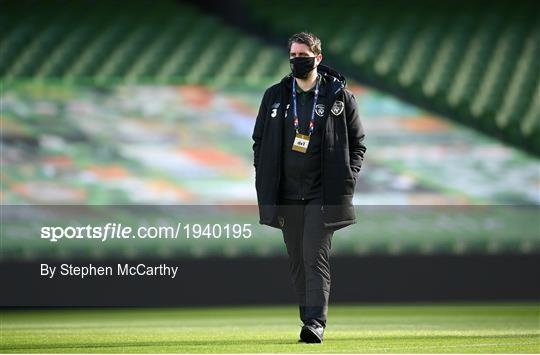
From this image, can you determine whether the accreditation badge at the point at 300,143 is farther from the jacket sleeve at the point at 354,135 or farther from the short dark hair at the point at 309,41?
the short dark hair at the point at 309,41

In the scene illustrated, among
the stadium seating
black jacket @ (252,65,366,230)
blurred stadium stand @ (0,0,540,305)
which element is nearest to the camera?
black jacket @ (252,65,366,230)

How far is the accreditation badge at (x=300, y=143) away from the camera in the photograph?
15.6 ft

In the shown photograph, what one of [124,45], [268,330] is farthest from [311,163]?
[124,45]

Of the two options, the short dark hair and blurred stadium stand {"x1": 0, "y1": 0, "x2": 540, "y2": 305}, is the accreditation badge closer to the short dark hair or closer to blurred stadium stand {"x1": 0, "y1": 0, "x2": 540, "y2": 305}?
the short dark hair

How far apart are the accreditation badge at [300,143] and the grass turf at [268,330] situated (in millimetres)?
867

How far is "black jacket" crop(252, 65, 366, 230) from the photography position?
4.75 metres

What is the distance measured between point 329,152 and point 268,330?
1584mm

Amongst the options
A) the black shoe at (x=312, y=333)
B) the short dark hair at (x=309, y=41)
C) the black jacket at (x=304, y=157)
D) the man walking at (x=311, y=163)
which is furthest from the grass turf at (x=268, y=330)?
the short dark hair at (x=309, y=41)

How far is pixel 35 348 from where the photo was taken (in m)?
4.79

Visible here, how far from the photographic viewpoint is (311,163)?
4.79 metres

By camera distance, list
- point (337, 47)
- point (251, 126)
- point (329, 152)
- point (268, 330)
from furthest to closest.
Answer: point (337, 47)
point (251, 126)
point (268, 330)
point (329, 152)

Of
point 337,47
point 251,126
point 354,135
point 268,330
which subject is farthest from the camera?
point 337,47

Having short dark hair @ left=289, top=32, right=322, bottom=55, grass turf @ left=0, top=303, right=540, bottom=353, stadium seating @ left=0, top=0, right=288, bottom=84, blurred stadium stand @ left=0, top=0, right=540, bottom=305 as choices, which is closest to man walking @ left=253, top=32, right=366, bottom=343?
short dark hair @ left=289, top=32, right=322, bottom=55

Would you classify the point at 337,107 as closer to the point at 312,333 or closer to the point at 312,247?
the point at 312,247
